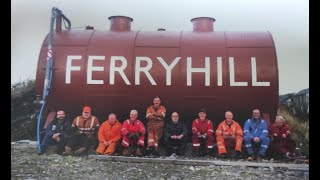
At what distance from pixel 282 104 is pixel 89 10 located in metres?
3.79

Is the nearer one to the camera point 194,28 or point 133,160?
point 133,160

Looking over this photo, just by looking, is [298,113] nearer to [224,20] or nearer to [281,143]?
[281,143]

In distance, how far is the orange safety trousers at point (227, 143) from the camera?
7.08 m

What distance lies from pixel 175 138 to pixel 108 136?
1156 mm

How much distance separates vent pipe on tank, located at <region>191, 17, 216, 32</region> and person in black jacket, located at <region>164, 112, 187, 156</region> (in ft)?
5.88

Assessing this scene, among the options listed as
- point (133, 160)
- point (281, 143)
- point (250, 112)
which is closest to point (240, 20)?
point (250, 112)

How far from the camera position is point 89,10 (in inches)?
287

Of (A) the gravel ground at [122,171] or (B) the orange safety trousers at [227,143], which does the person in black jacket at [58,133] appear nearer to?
(A) the gravel ground at [122,171]

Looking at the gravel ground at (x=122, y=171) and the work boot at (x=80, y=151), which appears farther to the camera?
the work boot at (x=80, y=151)

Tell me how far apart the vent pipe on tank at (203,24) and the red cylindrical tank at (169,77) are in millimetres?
Result: 40

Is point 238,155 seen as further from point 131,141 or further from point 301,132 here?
point 131,141

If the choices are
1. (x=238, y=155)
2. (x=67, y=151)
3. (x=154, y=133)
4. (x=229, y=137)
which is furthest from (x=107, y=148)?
(x=238, y=155)

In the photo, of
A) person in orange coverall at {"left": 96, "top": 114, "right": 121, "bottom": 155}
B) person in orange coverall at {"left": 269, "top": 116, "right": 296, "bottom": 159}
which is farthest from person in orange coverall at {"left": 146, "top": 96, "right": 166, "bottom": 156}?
person in orange coverall at {"left": 269, "top": 116, "right": 296, "bottom": 159}

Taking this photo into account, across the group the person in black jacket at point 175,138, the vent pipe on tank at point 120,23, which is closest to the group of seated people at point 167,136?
the person in black jacket at point 175,138
